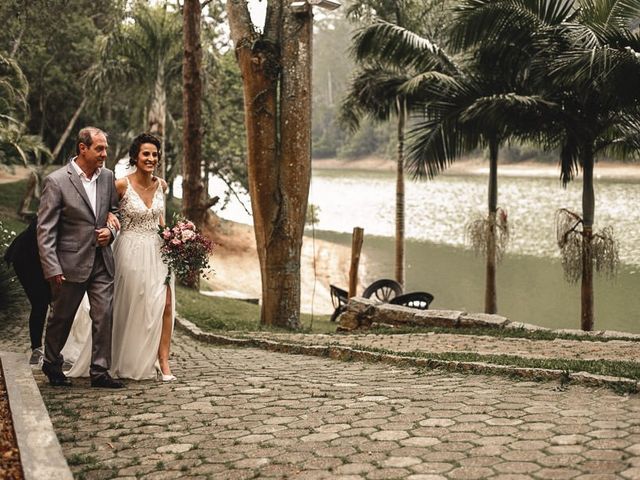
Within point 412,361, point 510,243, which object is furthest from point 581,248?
point 510,243

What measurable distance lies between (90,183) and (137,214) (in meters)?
0.56

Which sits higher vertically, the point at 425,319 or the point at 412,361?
the point at 412,361

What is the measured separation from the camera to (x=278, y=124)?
12914 mm

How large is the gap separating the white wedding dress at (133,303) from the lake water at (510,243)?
16251 mm

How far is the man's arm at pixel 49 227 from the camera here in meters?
6.00

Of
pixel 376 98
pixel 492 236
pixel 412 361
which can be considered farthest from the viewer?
pixel 376 98

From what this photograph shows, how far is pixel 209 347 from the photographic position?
32.9 ft

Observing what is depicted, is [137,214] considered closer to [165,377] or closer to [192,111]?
[165,377]

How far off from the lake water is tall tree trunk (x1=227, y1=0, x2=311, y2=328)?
36.3 feet

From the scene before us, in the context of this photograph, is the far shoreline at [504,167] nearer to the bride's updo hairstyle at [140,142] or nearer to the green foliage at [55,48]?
the green foliage at [55,48]

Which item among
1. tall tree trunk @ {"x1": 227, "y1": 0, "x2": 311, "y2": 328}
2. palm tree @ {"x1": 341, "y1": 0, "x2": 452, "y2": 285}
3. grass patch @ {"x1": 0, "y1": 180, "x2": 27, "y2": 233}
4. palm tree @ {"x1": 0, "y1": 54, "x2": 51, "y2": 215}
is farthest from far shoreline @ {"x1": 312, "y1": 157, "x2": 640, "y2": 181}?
tall tree trunk @ {"x1": 227, "y1": 0, "x2": 311, "y2": 328}

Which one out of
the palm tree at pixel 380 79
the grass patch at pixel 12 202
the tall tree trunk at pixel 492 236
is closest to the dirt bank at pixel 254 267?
the palm tree at pixel 380 79

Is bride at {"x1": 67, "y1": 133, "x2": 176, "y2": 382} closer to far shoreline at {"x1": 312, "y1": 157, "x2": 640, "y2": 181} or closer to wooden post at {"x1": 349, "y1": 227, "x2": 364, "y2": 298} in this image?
wooden post at {"x1": 349, "y1": 227, "x2": 364, "y2": 298}

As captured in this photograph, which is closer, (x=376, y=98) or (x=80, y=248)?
(x=80, y=248)
